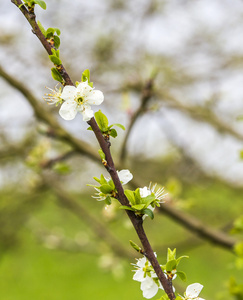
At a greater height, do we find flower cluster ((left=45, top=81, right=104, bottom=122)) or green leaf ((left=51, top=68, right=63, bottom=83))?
flower cluster ((left=45, top=81, right=104, bottom=122))

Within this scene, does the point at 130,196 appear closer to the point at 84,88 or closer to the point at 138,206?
the point at 138,206

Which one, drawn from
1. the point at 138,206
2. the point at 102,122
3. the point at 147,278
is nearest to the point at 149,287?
the point at 147,278

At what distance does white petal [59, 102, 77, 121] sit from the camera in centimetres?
57

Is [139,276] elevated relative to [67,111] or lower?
lower

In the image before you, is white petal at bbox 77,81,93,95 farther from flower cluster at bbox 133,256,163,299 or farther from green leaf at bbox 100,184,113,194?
flower cluster at bbox 133,256,163,299

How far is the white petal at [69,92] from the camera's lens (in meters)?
0.51

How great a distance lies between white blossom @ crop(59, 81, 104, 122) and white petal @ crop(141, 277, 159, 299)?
0.24 metres

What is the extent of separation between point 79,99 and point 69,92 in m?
0.03

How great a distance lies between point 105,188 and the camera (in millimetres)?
524

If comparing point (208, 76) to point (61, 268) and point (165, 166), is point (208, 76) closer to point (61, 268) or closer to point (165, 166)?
point (165, 166)

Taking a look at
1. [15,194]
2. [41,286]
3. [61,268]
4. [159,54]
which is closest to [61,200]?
[15,194]

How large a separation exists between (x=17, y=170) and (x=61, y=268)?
4450 millimetres

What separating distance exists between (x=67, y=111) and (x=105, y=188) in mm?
140

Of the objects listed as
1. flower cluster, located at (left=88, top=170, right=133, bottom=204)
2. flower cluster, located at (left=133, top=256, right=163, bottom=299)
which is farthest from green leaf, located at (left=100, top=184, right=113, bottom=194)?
flower cluster, located at (left=133, top=256, right=163, bottom=299)
